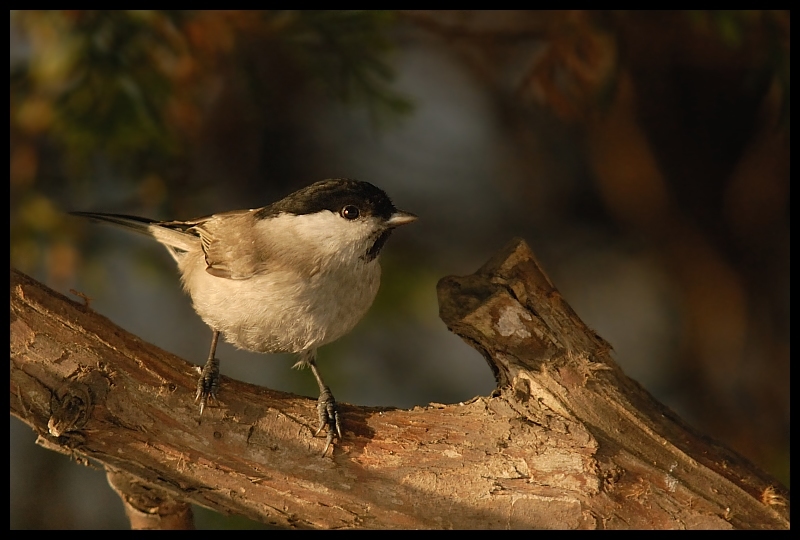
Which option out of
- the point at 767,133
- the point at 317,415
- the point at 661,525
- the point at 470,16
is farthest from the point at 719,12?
the point at 317,415

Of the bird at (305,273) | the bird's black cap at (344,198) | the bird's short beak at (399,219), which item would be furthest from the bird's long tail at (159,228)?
the bird's short beak at (399,219)

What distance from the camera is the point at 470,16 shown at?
4262 millimetres

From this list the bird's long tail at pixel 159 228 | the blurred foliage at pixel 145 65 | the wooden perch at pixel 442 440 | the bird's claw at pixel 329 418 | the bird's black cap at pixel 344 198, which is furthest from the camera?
the blurred foliage at pixel 145 65

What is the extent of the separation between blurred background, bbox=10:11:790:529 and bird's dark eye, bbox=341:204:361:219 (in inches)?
42.8

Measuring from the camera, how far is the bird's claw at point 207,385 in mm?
2301

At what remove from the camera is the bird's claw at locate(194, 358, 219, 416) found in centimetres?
230

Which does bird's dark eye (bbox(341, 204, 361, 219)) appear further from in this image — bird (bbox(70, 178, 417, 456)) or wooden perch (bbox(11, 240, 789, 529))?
wooden perch (bbox(11, 240, 789, 529))

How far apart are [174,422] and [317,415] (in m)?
0.44

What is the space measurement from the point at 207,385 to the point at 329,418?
399 mm

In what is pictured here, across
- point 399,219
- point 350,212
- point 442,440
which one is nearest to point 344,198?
point 350,212

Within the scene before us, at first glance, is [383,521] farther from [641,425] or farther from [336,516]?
[641,425]

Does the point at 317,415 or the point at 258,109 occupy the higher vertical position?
the point at 258,109

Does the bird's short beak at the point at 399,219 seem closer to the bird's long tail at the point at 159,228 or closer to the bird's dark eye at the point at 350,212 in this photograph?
the bird's dark eye at the point at 350,212

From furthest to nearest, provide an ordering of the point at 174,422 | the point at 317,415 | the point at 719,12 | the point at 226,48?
the point at 226,48 < the point at 719,12 < the point at 317,415 < the point at 174,422
